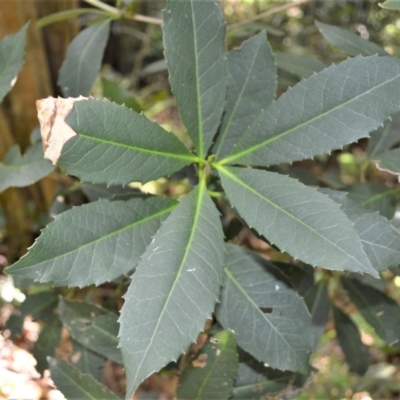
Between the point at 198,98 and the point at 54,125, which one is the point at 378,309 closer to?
the point at 198,98

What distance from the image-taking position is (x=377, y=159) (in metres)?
0.84

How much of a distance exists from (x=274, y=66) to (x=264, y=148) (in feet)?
0.64

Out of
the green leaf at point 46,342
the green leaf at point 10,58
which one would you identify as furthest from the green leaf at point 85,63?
the green leaf at point 46,342

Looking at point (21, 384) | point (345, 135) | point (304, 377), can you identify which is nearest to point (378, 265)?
point (345, 135)

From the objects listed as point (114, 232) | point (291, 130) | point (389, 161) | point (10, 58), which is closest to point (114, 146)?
point (114, 232)

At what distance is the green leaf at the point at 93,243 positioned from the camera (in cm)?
66

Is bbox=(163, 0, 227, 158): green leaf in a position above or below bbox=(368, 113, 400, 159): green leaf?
above

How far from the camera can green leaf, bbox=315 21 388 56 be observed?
886 millimetres

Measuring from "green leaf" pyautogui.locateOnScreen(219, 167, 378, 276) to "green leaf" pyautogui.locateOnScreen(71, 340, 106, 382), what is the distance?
1.89ft

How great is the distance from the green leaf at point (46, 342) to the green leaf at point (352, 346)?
2.41ft

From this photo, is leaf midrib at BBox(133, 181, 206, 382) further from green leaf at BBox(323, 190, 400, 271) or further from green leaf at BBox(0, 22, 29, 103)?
green leaf at BBox(0, 22, 29, 103)

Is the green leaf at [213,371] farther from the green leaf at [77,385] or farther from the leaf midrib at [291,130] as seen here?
the leaf midrib at [291,130]

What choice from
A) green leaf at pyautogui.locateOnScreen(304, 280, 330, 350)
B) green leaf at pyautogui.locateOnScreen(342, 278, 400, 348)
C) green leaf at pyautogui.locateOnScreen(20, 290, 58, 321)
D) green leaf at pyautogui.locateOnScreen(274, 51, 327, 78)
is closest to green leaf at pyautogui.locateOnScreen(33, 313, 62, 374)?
green leaf at pyautogui.locateOnScreen(20, 290, 58, 321)

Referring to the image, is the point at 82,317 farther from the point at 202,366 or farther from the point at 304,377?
the point at 304,377
